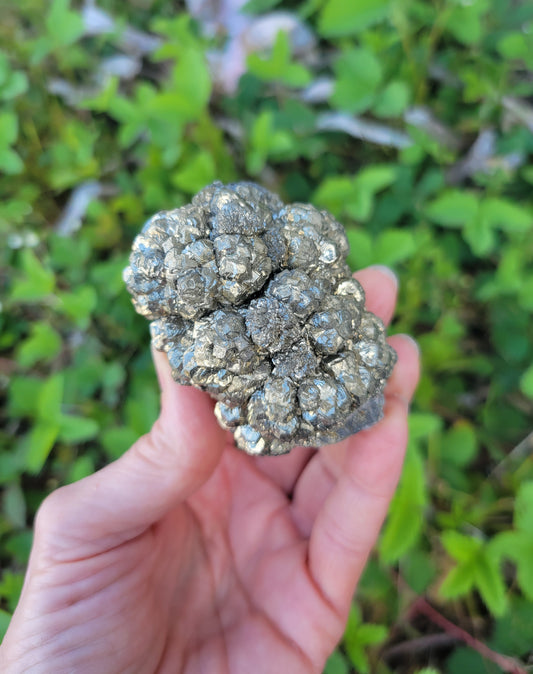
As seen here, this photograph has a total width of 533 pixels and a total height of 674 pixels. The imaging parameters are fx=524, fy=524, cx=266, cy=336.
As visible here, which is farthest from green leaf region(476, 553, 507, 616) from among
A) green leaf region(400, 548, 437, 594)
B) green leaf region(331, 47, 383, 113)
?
green leaf region(331, 47, 383, 113)

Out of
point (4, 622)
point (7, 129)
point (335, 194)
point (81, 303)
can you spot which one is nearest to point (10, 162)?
point (7, 129)

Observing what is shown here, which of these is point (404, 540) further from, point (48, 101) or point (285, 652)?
point (48, 101)

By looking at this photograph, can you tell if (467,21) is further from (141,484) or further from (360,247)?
(141,484)

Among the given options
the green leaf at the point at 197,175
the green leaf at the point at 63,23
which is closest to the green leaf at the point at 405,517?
the green leaf at the point at 197,175

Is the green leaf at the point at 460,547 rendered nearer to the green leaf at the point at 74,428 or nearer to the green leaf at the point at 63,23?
the green leaf at the point at 74,428

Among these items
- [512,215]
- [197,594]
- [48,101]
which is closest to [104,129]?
[48,101]

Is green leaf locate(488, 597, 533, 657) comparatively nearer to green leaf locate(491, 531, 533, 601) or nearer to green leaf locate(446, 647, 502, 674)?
green leaf locate(446, 647, 502, 674)
